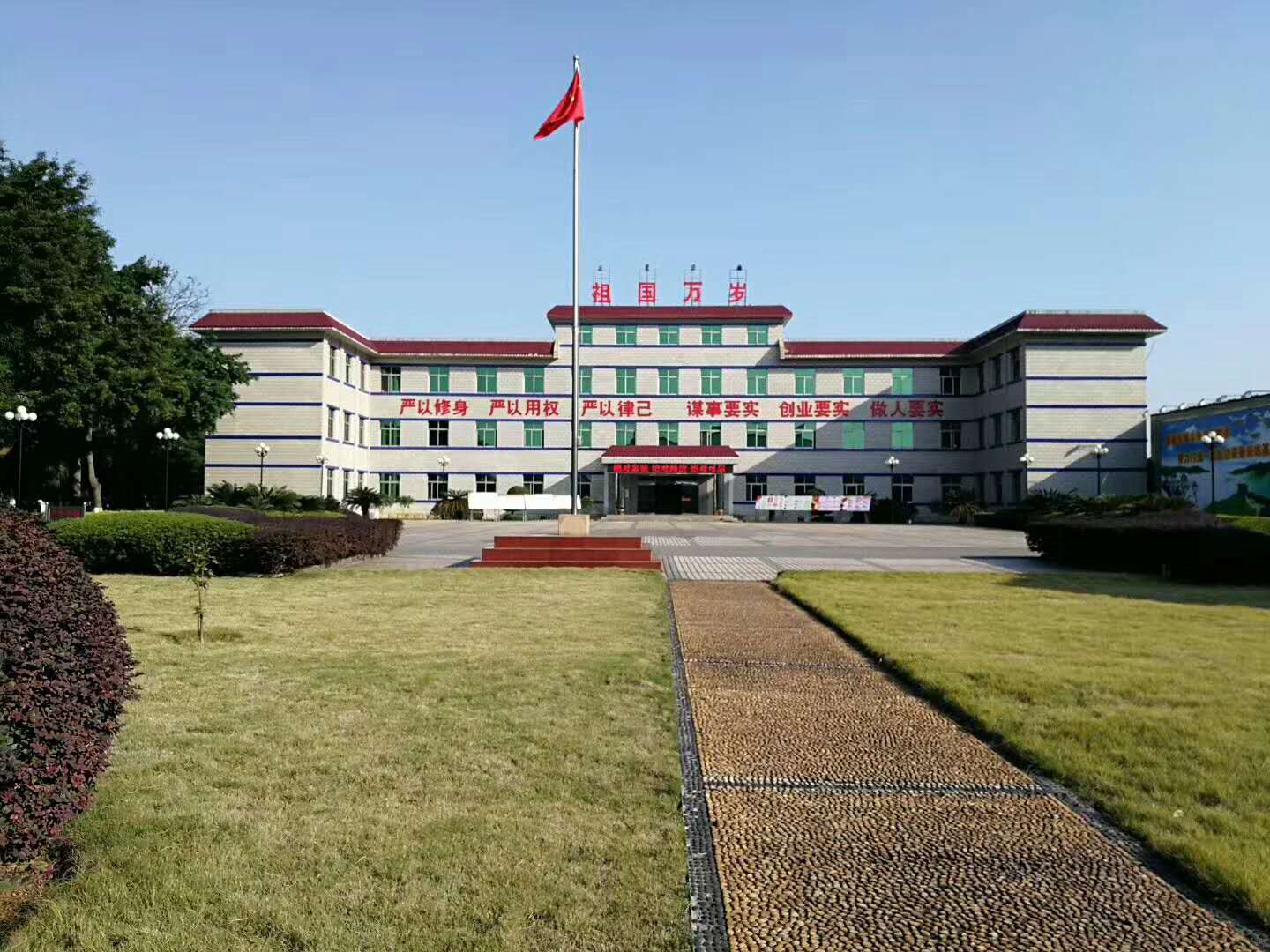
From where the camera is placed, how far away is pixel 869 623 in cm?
1030

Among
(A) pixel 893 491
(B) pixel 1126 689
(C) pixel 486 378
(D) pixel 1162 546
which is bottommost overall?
(B) pixel 1126 689

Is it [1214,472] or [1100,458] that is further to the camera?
[1100,458]

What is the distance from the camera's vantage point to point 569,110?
1948 centimetres

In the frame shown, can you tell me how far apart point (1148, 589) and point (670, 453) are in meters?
38.4

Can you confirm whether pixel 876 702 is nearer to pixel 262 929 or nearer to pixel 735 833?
pixel 735 833

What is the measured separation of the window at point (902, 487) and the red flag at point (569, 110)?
38.2m

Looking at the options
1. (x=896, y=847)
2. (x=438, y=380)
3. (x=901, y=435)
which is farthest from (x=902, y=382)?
(x=896, y=847)

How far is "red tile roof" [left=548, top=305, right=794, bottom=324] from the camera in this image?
53.2m

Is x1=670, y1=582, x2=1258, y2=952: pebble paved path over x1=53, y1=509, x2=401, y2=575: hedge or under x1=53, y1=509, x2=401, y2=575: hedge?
under

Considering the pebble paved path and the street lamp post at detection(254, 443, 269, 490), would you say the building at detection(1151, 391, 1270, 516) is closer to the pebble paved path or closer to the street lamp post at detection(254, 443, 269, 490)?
the pebble paved path

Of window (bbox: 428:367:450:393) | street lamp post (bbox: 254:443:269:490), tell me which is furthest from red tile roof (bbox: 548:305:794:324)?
street lamp post (bbox: 254:443:269:490)

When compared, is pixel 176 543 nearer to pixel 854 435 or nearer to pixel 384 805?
pixel 384 805

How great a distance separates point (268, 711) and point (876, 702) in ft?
14.6

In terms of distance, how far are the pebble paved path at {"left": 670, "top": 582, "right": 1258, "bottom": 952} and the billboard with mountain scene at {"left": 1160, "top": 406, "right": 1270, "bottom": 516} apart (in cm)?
3201
